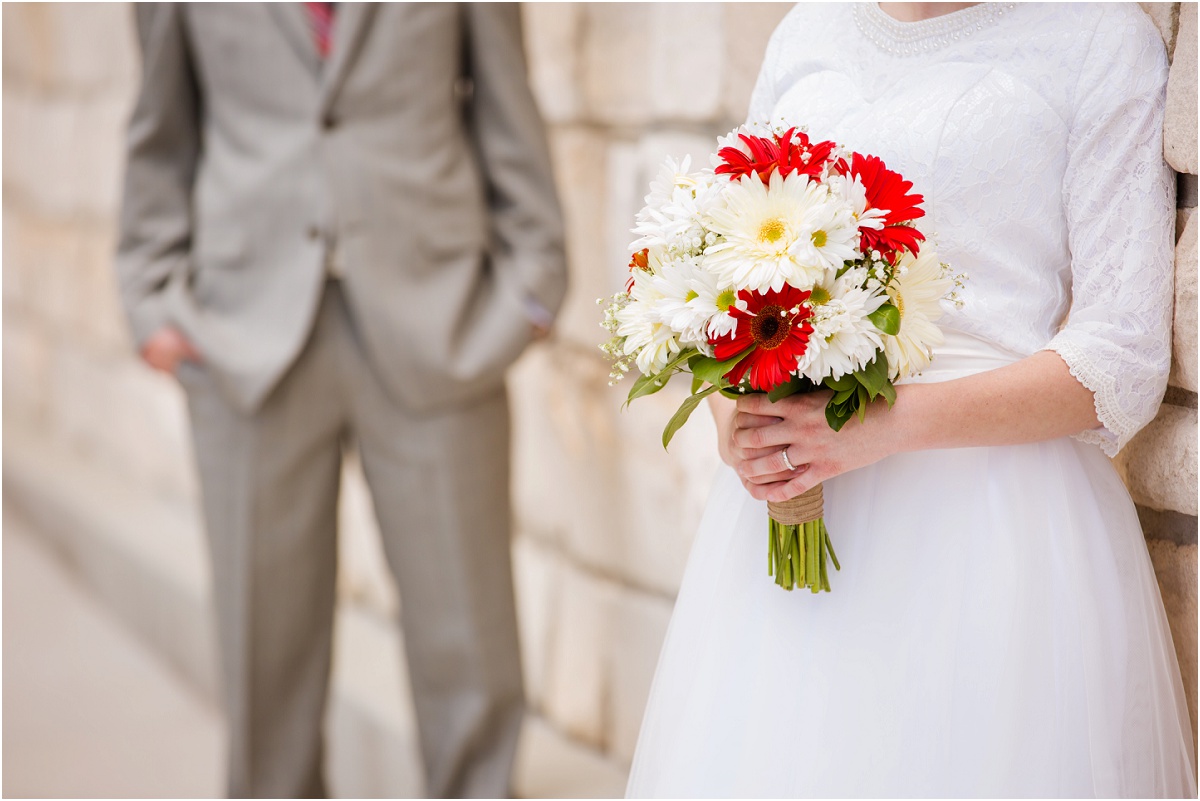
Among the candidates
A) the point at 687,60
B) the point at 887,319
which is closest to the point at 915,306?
the point at 887,319

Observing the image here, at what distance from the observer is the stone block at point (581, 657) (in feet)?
8.75

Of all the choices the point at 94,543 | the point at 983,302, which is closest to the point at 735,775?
the point at 983,302

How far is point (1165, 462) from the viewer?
1306 mm

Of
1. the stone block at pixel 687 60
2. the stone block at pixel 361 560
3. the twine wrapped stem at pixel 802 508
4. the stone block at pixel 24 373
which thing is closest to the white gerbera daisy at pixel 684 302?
the twine wrapped stem at pixel 802 508

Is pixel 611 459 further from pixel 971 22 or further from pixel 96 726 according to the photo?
pixel 96 726

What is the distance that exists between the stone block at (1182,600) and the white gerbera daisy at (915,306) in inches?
19.1

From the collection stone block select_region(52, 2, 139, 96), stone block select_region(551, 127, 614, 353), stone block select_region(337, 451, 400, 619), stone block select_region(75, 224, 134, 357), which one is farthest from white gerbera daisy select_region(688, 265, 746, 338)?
stone block select_region(75, 224, 134, 357)

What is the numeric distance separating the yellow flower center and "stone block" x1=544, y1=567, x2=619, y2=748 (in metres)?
1.66

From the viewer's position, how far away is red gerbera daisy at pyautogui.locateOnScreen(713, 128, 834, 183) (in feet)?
3.52

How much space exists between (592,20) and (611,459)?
1.01 metres

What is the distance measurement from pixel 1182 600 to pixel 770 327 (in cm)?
67

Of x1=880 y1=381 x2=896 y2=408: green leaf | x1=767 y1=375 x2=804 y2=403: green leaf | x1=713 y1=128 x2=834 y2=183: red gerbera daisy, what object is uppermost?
x1=713 y1=128 x2=834 y2=183: red gerbera daisy

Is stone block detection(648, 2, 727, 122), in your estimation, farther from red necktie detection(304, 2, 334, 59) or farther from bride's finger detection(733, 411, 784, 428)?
bride's finger detection(733, 411, 784, 428)

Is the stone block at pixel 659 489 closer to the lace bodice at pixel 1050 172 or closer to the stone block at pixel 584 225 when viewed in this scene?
the stone block at pixel 584 225
